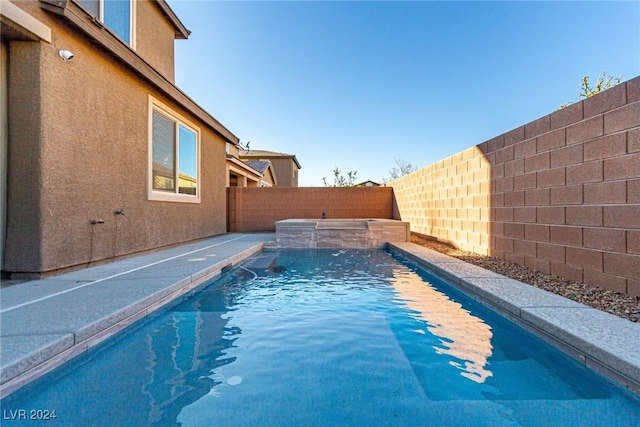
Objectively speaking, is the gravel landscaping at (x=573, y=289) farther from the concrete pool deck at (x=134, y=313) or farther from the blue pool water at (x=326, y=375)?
the blue pool water at (x=326, y=375)

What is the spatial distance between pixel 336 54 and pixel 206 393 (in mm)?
13675

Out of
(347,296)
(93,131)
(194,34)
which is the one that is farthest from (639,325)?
(194,34)

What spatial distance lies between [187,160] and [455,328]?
743cm

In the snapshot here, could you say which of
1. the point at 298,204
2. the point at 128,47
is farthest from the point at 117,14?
the point at 298,204

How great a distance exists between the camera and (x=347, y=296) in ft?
14.1

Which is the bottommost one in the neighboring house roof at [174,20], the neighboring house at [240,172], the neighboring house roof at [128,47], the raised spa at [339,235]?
the raised spa at [339,235]

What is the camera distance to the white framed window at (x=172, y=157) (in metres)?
6.68

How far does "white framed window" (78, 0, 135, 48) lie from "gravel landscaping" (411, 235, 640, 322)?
7.85 m

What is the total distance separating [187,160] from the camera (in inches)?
324

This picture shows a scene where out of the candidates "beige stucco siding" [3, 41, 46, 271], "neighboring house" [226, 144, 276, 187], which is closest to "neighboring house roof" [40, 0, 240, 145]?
"beige stucco siding" [3, 41, 46, 271]

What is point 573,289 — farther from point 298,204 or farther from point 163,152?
point 298,204

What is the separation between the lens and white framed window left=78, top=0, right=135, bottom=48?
564 centimetres

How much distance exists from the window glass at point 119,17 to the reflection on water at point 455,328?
7.16 metres

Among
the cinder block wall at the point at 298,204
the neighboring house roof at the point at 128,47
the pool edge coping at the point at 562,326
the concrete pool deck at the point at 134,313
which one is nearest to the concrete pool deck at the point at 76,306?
the concrete pool deck at the point at 134,313
